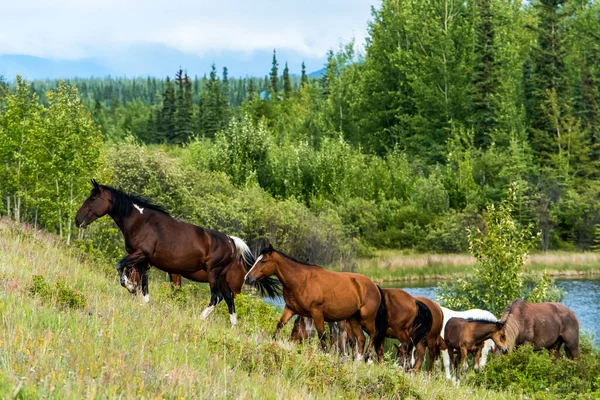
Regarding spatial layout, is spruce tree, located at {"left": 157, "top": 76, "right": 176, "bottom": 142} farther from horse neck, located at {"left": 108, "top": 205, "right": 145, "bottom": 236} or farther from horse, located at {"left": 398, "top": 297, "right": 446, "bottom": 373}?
horse neck, located at {"left": 108, "top": 205, "right": 145, "bottom": 236}

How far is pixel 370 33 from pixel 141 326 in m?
80.6

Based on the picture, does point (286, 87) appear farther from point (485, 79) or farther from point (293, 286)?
point (293, 286)

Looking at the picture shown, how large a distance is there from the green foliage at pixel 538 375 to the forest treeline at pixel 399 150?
19.0 meters

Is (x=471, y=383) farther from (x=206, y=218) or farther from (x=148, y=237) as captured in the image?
(x=206, y=218)

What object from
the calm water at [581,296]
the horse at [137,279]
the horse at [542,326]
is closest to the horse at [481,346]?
the horse at [542,326]

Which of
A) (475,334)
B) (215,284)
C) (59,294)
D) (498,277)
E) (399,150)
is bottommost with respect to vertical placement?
(475,334)

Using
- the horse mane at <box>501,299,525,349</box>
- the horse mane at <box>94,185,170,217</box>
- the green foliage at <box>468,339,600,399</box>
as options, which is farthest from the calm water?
the horse mane at <box>94,185,170,217</box>

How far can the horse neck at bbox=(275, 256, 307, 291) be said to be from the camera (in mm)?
13445

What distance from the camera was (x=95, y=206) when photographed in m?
14.4

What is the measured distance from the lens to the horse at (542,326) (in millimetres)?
18688

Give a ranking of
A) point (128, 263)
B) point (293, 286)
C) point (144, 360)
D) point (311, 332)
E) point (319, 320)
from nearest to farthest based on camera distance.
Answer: point (144, 360) < point (293, 286) < point (319, 320) < point (128, 263) < point (311, 332)

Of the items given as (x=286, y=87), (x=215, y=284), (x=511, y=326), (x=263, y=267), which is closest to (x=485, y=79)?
(x=511, y=326)

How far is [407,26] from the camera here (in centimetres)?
7906

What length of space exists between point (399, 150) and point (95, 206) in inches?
2489
